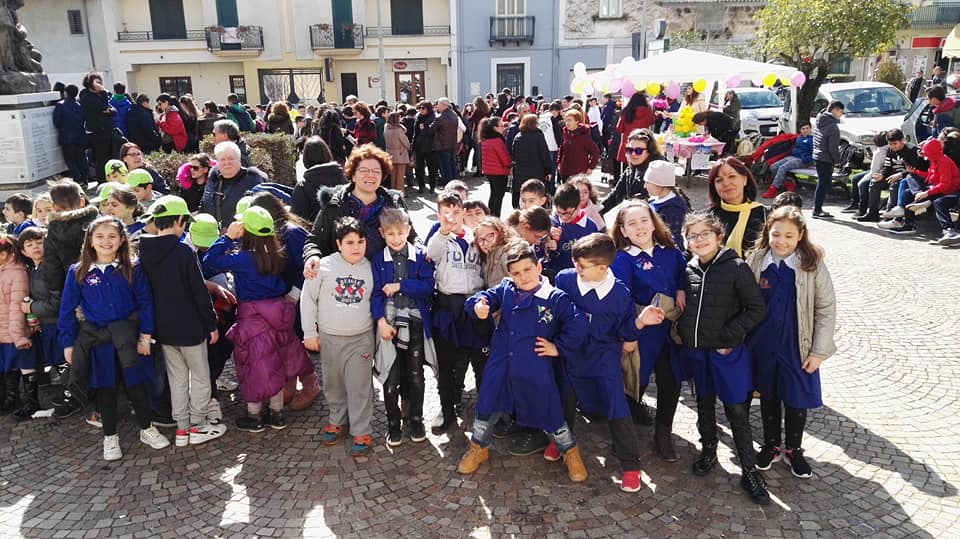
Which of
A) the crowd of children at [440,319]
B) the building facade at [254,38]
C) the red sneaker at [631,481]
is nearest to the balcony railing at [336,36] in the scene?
the building facade at [254,38]

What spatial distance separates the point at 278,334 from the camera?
4.69 m

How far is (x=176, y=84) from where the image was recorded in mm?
34344

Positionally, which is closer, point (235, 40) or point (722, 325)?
point (722, 325)

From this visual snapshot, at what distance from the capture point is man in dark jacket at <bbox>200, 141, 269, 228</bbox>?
5.63 m

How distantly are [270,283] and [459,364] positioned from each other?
4.61 ft

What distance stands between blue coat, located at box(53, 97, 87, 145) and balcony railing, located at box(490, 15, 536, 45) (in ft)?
77.8

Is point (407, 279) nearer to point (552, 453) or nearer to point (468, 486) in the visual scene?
point (468, 486)

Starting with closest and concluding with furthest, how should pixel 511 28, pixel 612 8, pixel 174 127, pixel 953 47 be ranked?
pixel 174 127, pixel 953 47, pixel 612 8, pixel 511 28

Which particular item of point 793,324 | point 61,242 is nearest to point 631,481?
point 793,324

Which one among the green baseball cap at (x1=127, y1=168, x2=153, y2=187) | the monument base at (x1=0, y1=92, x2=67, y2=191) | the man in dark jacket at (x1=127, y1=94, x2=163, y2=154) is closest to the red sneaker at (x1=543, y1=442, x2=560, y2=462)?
the green baseball cap at (x1=127, y1=168, x2=153, y2=187)

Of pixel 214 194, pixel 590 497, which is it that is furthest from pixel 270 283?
pixel 590 497

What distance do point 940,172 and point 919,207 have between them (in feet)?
1.75

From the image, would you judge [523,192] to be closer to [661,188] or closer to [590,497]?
[661,188]

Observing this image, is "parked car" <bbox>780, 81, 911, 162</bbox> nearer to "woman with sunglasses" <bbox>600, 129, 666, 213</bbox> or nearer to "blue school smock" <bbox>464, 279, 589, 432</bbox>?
"woman with sunglasses" <bbox>600, 129, 666, 213</bbox>
